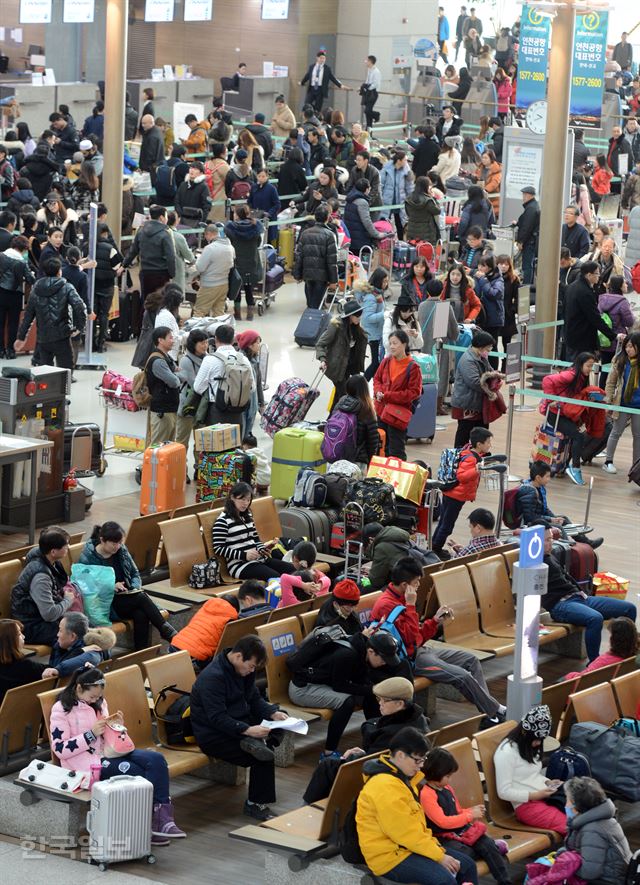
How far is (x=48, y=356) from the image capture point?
1678cm

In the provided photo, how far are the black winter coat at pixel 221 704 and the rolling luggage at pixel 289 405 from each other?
236 inches

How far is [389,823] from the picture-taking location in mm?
7484

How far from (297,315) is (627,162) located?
12.7 m

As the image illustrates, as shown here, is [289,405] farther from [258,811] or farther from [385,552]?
[258,811]

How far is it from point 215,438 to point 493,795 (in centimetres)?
570

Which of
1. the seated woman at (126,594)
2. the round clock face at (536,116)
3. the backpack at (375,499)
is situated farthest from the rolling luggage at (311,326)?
the seated woman at (126,594)

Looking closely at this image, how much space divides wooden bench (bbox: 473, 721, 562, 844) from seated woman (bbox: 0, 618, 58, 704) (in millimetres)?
2391

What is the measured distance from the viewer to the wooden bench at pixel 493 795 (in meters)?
8.35

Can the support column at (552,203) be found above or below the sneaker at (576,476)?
above

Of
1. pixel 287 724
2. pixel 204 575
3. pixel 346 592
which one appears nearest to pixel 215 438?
pixel 204 575

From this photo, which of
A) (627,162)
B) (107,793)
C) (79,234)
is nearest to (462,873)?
(107,793)

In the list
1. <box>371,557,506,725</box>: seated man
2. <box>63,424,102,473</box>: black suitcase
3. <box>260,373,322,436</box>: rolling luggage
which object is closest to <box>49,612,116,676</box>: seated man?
<box>371,557,506,725</box>: seated man

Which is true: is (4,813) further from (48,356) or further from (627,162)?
(627,162)

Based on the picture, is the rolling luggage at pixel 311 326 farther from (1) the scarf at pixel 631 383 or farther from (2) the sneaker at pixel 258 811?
(2) the sneaker at pixel 258 811
